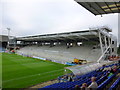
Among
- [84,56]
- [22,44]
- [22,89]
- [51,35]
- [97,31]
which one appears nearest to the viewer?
[22,89]

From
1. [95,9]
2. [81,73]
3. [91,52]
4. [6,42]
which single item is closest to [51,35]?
[91,52]

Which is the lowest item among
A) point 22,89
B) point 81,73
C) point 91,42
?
point 22,89

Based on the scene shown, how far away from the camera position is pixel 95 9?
730 cm

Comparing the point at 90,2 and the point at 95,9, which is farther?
the point at 95,9

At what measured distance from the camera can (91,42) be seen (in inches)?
1332

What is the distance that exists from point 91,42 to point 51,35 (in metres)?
12.8

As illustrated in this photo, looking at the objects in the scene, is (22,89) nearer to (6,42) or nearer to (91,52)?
(91,52)

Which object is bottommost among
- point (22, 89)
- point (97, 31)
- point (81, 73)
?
point (22, 89)

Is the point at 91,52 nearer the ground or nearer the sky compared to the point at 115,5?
nearer the ground

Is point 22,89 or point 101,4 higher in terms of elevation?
point 101,4

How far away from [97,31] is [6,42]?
56.2 m

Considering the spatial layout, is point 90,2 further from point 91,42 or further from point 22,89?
point 91,42

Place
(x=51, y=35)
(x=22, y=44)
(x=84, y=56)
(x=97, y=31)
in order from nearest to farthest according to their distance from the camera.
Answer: (x=97, y=31)
(x=84, y=56)
(x=51, y=35)
(x=22, y=44)

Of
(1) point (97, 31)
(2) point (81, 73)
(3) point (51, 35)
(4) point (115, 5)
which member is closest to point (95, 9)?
(4) point (115, 5)
